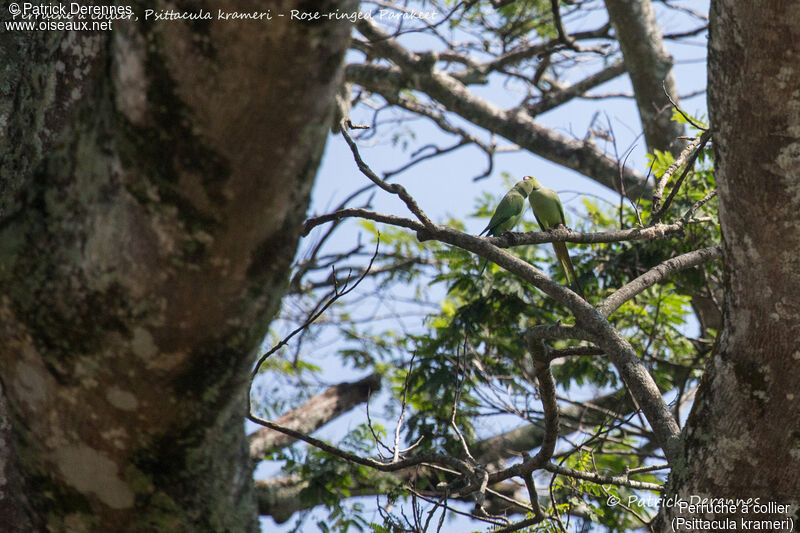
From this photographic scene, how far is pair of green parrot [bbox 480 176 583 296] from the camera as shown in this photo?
4.61 metres

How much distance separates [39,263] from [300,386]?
21.0 ft

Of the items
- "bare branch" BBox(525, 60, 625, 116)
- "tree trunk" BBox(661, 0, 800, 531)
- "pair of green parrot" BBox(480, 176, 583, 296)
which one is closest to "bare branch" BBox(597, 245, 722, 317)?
"tree trunk" BBox(661, 0, 800, 531)

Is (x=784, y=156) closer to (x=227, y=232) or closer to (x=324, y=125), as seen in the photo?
(x=324, y=125)

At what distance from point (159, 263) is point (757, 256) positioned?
1581 millimetres

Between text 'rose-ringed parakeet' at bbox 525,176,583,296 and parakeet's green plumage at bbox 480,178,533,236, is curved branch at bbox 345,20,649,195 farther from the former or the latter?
parakeet's green plumage at bbox 480,178,533,236

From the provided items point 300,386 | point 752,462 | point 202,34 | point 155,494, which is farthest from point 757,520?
point 300,386

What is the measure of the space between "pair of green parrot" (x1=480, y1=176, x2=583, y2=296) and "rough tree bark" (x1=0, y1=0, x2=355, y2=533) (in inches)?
128

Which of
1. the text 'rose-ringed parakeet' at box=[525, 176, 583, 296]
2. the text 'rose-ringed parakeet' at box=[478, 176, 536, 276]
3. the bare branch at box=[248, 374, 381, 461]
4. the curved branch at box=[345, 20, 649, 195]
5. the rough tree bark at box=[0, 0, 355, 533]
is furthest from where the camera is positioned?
the curved branch at box=[345, 20, 649, 195]

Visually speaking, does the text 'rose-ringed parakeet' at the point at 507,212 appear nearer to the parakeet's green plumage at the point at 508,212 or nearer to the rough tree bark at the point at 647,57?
the parakeet's green plumage at the point at 508,212

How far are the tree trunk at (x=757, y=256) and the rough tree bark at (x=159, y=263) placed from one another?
124cm

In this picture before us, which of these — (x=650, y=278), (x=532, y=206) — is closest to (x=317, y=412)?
(x=532, y=206)

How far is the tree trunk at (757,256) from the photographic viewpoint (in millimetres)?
1884

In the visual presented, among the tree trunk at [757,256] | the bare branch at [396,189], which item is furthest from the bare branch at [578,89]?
the tree trunk at [757,256]

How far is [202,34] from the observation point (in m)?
1.11
